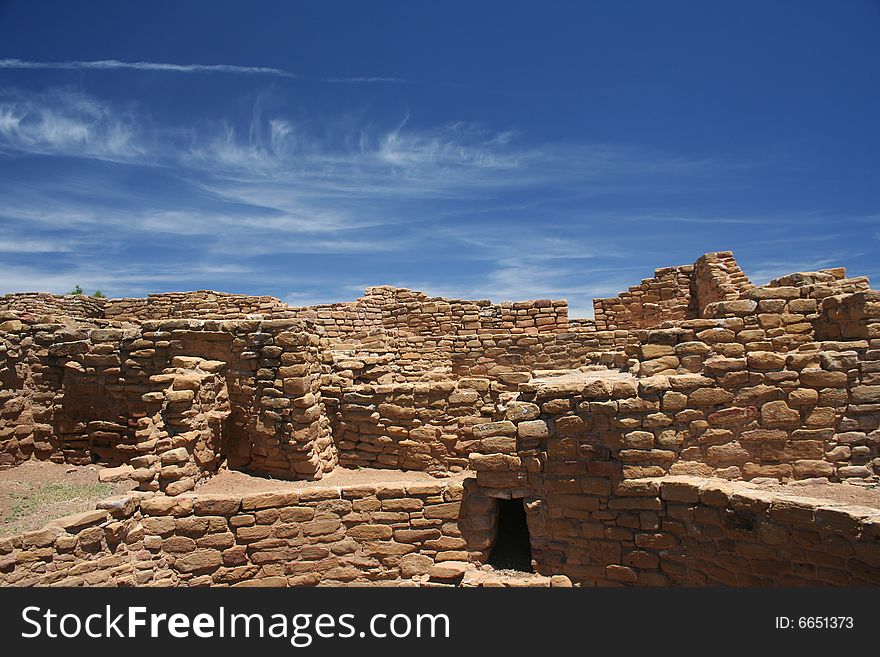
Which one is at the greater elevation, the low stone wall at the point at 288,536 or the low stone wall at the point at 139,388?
the low stone wall at the point at 139,388

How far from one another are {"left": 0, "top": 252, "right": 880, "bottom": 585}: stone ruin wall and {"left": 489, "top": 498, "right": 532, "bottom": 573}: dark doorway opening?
1.31ft

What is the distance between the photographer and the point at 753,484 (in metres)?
5.95

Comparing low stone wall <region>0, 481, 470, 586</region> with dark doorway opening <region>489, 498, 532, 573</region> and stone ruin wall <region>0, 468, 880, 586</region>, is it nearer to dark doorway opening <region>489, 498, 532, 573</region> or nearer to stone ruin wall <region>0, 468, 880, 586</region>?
stone ruin wall <region>0, 468, 880, 586</region>

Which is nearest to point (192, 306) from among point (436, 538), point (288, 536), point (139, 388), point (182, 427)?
point (139, 388)

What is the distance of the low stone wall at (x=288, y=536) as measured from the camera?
6.80 meters

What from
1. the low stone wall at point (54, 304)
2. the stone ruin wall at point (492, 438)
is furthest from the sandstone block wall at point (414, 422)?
the low stone wall at point (54, 304)

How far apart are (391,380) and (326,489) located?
8.54ft

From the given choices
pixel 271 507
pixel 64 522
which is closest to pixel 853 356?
pixel 271 507

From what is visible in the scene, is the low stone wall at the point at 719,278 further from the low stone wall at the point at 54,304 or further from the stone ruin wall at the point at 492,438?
the low stone wall at the point at 54,304

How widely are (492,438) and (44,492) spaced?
6277 millimetres

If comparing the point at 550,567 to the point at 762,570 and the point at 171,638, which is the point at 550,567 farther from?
the point at 171,638

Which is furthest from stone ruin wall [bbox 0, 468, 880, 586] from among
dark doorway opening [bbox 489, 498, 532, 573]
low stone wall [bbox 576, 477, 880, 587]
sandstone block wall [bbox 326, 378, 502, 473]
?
sandstone block wall [bbox 326, 378, 502, 473]

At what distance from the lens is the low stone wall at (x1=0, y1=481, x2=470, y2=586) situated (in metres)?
6.80

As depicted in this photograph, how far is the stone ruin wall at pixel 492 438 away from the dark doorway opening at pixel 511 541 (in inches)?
15.8
